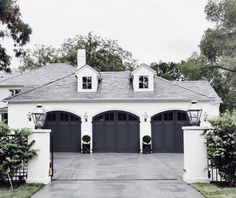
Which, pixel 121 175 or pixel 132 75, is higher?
pixel 132 75

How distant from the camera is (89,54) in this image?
45.8 meters

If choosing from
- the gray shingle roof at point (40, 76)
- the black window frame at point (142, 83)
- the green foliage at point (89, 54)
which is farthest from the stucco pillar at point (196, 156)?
the green foliage at point (89, 54)

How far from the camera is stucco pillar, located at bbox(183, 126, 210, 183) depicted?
37.3 ft

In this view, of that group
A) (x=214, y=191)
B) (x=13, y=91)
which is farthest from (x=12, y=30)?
(x=214, y=191)

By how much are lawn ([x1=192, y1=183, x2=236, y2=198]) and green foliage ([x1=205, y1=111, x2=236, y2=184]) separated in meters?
0.55

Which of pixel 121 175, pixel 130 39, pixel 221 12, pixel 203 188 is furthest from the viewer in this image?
pixel 130 39

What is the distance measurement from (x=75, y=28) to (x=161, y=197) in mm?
40250

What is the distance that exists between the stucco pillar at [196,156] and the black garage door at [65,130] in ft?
47.0

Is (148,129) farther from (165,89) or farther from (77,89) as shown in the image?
(77,89)

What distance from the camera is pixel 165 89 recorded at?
25844 mm

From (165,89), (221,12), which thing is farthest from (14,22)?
(221,12)

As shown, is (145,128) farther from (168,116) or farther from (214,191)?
(214,191)

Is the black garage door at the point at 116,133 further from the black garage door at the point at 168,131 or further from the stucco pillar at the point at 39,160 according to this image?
the stucco pillar at the point at 39,160

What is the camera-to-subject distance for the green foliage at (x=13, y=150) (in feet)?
35.4
